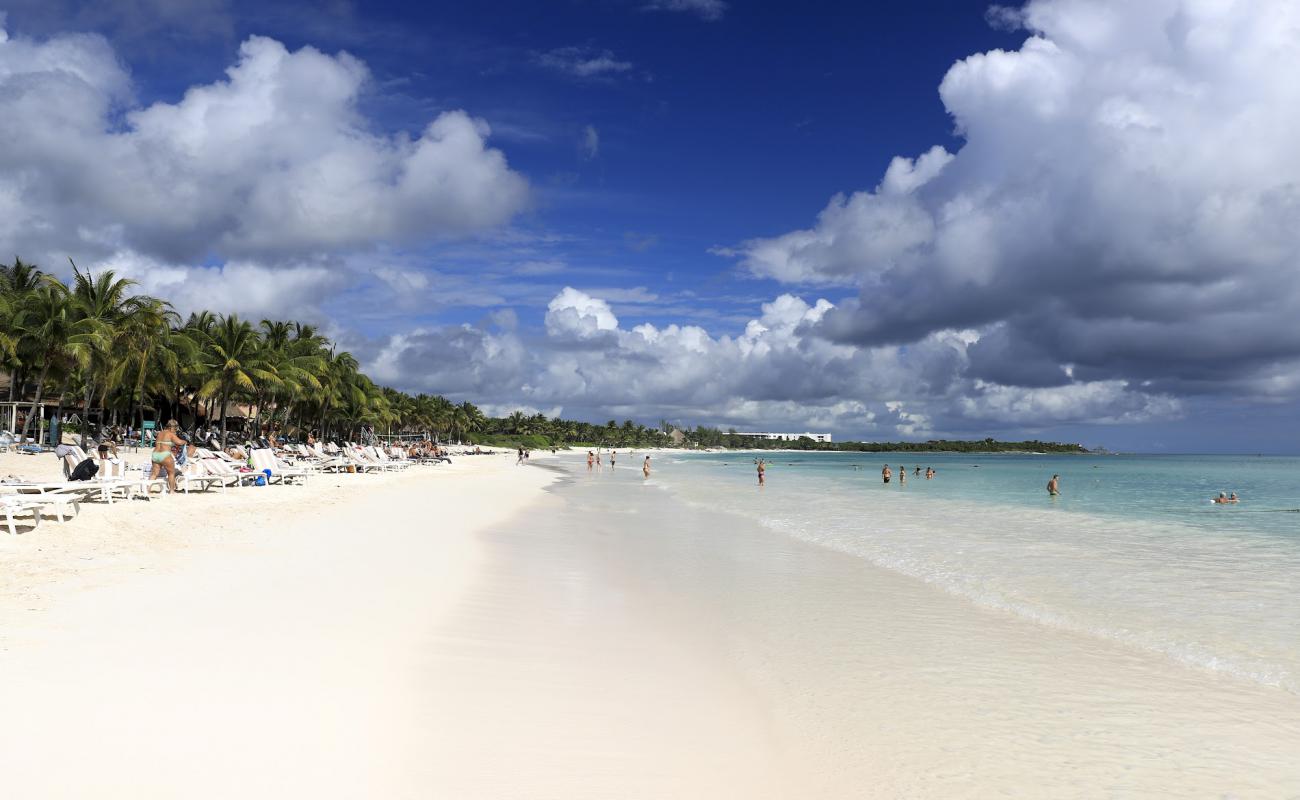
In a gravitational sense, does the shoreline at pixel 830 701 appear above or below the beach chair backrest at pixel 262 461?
below

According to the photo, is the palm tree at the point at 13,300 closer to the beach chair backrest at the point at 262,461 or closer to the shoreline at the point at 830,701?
the beach chair backrest at the point at 262,461

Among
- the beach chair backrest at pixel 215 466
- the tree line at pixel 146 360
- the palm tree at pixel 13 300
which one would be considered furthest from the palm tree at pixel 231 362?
the beach chair backrest at pixel 215 466

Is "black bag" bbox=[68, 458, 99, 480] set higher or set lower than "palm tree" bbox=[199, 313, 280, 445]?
lower

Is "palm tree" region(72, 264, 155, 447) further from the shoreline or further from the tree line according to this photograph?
the shoreline

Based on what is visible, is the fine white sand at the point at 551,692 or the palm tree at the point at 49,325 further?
the palm tree at the point at 49,325

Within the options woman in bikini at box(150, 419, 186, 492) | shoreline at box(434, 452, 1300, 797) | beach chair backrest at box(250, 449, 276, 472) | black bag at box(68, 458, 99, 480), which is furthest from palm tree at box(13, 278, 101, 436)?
shoreline at box(434, 452, 1300, 797)

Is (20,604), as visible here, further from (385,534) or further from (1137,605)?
(1137,605)

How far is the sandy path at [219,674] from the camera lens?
3.61m

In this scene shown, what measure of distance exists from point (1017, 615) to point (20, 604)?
9952mm

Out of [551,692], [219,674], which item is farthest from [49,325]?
[551,692]

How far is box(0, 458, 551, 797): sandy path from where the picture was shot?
3.61 meters

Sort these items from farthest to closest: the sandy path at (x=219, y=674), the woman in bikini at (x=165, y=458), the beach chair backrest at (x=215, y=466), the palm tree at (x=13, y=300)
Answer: the palm tree at (x=13, y=300) → the beach chair backrest at (x=215, y=466) → the woman in bikini at (x=165, y=458) → the sandy path at (x=219, y=674)

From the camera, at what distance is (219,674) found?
4.90 meters

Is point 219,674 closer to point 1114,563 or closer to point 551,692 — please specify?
point 551,692
